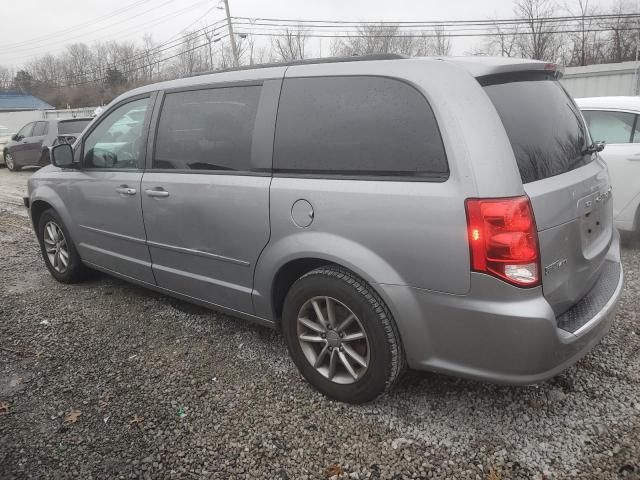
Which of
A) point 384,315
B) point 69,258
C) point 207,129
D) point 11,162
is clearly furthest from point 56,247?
point 11,162

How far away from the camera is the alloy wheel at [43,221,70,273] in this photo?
4676mm

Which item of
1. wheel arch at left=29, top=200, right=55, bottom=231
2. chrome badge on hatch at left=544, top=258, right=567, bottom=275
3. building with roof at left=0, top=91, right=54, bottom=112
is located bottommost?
chrome badge on hatch at left=544, top=258, right=567, bottom=275

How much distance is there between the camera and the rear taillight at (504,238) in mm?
2059

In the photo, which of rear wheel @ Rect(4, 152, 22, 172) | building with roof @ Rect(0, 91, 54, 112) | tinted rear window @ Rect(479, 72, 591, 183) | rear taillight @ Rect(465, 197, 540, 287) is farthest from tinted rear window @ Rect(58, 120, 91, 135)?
building with roof @ Rect(0, 91, 54, 112)

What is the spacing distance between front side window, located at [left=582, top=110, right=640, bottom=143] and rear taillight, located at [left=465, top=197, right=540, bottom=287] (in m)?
3.66

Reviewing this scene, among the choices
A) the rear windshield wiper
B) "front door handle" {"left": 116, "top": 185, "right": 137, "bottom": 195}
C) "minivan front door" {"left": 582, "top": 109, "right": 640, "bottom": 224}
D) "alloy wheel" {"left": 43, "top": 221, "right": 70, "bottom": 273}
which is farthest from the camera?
"minivan front door" {"left": 582, "top": 109, "right": 640, "bottom": 224}

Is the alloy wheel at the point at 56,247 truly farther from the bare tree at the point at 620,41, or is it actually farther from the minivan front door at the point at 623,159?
the bare tree at the point at 620,41

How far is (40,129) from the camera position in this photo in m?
14.7

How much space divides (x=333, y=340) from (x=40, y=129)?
49.9 feet

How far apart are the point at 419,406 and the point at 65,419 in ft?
6.39

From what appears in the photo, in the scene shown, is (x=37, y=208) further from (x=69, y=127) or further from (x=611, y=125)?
(x=69, y=127)

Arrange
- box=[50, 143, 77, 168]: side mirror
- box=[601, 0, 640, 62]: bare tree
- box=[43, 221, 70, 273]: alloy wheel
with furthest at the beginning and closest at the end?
box=[601, 0, 640, 62]: bare tree, box=[43, 221, 70, 273]: alloy wheel, box=[50, 143, 77, 168]: side mirror

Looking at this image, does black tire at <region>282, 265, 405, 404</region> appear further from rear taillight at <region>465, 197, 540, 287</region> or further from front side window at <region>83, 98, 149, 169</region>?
front side window at <region>83, 98, 149, 169</region>

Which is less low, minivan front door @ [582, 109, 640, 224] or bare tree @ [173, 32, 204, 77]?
bare tree @ [173, 32, 204, 77]
